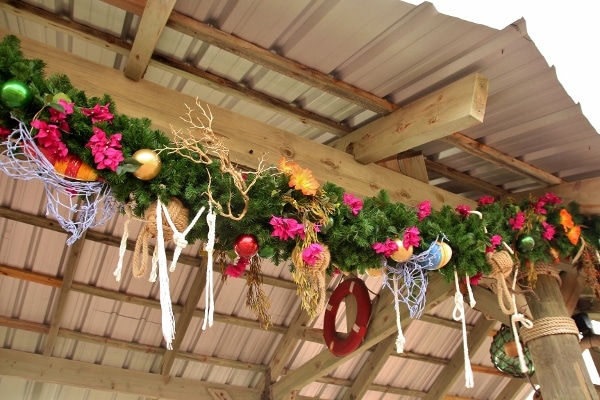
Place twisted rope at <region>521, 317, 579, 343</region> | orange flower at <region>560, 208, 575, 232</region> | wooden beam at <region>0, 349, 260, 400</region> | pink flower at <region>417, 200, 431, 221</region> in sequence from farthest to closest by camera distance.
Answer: wooden beam at <region>0, 349, 260, 400</region>, orange flower at <region>560, 208, 575, 232</region>, twisted rope at <region>521, 317, 579, 343</region>, pink flower at <region>417, 200, 431, 221</region>

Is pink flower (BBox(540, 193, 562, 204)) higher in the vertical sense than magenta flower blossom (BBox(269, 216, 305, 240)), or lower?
higher

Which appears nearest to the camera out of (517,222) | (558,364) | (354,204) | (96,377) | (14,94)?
(14,94)

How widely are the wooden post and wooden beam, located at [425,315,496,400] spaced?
2.05m

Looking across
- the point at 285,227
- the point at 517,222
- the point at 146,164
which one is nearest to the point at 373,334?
the point at 517,222

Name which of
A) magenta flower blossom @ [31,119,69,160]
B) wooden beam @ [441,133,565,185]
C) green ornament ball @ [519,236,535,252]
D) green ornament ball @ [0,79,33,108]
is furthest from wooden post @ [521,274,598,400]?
green ornament ball @ [0,79,33,108]

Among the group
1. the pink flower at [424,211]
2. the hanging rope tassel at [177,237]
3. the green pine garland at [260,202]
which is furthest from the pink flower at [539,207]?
the hanging rope tassel at [177,237]

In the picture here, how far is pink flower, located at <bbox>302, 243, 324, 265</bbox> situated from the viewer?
1.51 metres

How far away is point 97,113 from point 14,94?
196 mm

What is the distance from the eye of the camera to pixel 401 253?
171 centimetres

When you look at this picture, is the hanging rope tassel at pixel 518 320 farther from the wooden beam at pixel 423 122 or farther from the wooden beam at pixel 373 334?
the wooden beam at pixel 423 122

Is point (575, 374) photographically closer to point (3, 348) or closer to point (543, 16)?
point (543, 16)

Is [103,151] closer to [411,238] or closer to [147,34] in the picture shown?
[147,34]

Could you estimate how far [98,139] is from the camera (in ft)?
4.25

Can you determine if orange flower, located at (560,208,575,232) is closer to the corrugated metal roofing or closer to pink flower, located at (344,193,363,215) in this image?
the corrugated metal roofing
